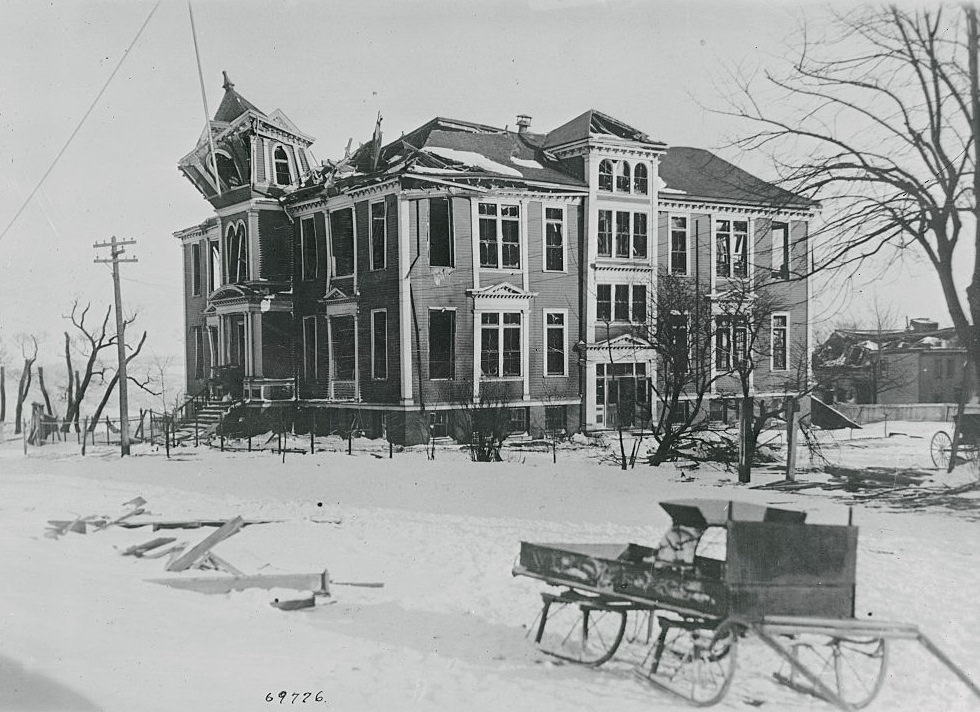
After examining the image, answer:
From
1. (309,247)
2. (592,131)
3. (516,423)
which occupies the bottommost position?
(516,423)

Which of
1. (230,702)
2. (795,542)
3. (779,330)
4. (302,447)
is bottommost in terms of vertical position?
(230,702)

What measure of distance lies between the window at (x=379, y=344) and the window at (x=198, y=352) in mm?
851

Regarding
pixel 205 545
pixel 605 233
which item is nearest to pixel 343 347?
pixel 205 545

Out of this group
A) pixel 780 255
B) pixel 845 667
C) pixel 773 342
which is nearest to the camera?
pixel 845 667

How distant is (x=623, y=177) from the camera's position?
3.28 meters

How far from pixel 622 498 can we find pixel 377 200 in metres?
1.71

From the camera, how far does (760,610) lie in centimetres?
264

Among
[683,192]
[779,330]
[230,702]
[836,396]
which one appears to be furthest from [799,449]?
[230,702]

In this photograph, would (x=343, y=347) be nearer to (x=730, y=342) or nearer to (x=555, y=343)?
(x=555, y=343)

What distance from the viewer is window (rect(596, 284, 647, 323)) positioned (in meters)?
3.21

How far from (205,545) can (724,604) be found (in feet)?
7.17

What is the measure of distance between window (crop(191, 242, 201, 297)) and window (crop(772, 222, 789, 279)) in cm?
265

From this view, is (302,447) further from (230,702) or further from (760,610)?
(760,610)

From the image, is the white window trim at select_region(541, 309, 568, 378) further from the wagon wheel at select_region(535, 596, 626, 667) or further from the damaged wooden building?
the wagon wheel at select_region(535, 596, 626, 667)
